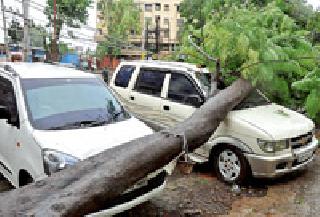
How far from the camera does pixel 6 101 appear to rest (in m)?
5.31

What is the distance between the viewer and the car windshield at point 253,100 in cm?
659

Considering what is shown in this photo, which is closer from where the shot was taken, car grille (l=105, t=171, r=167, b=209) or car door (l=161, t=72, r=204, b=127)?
car grille (l=105, t=171, r=167, b=209)

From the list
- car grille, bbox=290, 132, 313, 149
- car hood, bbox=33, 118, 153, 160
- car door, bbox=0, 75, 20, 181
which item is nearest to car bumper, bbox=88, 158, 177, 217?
car hood, bbox=33, 118, 153, 160

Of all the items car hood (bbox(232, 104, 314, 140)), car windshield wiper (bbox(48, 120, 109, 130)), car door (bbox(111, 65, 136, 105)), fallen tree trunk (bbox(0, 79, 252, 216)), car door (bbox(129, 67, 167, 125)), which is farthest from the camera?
car door (bbox(111, 65, 136, 105))

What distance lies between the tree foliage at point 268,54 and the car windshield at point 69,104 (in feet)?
8.00

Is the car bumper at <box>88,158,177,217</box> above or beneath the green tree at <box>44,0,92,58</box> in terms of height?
beneath

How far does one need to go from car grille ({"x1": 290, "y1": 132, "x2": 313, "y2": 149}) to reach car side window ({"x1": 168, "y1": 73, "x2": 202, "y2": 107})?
66.7 inches

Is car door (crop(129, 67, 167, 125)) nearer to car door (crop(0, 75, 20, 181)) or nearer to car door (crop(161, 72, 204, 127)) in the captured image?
car door (crop(161, 72, 204, 127))

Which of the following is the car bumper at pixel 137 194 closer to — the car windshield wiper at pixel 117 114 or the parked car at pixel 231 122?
the car windshield wiper at pixel 117 114

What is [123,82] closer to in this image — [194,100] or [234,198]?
[194,100]

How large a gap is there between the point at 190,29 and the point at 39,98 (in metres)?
4.09

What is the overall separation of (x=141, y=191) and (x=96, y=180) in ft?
3.36

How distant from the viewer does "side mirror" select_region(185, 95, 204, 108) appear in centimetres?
644

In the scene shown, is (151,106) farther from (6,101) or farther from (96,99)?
(6,101)
